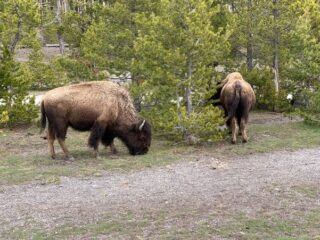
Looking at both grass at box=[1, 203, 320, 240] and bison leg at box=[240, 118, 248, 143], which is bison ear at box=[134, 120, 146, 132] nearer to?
bison leg at box=[240, 118, 248, 143]

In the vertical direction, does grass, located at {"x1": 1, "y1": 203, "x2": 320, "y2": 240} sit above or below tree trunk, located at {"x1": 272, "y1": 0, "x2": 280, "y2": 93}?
below

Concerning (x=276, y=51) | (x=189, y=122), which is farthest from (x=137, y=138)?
(x=276, y=51)

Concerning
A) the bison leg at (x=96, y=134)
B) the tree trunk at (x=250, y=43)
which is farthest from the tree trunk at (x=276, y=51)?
the bison leg at (x=96, y=134)

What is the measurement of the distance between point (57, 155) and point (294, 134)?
19.8 ft

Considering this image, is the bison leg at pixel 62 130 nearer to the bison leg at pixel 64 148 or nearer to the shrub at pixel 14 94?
the bison leg at pixel 64 148

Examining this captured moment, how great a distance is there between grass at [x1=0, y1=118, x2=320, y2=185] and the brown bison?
1.25ft

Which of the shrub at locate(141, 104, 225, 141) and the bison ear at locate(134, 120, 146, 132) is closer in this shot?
the bison ear at locate(134, 120, 146, 132)

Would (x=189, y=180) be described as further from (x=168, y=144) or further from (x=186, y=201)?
(x=168, y=144)

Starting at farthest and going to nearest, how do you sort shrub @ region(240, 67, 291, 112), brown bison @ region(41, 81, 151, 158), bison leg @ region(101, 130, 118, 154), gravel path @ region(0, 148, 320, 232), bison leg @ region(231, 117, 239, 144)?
shrub @ region(240, 67, 291, 112), bison leg @ region(231, 117, 239, 144), bison leg @ region(101, 130, 118, 154), brown bison @ region(41, 81, 151, 158), gravel path @ region(0, 148, 320, 232)

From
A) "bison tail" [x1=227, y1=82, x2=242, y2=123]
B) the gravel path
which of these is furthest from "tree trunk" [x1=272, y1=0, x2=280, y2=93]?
the gravel path

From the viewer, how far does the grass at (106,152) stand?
1028cm

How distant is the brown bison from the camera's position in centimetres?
1125

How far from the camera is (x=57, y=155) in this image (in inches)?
471

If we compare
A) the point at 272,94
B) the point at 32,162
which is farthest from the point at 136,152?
the point at 272,94
